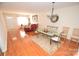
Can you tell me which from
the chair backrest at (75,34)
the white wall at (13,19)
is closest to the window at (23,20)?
the white wall at (13,19)

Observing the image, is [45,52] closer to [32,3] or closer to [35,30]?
[35,30]

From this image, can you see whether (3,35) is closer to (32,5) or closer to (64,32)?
(32,5)

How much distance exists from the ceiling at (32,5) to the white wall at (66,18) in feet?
0.25

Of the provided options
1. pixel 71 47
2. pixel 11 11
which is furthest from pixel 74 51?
pixel 11 11

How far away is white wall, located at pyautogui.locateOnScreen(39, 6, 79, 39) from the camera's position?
49.8 inches

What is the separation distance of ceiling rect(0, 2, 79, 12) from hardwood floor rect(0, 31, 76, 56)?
0.40m

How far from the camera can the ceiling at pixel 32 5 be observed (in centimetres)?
118

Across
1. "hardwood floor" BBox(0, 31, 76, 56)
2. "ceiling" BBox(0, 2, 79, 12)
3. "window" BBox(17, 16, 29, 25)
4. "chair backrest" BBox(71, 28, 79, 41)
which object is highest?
"ceiling" BBox(0, 2, 79, 12)

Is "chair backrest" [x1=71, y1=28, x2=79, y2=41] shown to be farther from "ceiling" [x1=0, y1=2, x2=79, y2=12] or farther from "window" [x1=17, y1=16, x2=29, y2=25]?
"window" [x1=17, y1=16, x2=29, y2=25]

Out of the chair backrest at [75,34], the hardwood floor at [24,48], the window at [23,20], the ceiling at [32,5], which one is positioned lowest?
the hardwood floor at [24,48]

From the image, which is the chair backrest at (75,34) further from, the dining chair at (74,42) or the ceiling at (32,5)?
the ceiling at (32,5)

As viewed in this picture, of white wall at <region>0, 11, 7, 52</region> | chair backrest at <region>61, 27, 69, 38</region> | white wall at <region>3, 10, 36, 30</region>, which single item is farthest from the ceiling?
chair backrest at <region>61, 27, 69, 38</region>

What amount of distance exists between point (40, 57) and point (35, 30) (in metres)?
0.46

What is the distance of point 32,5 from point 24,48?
2.33ft
